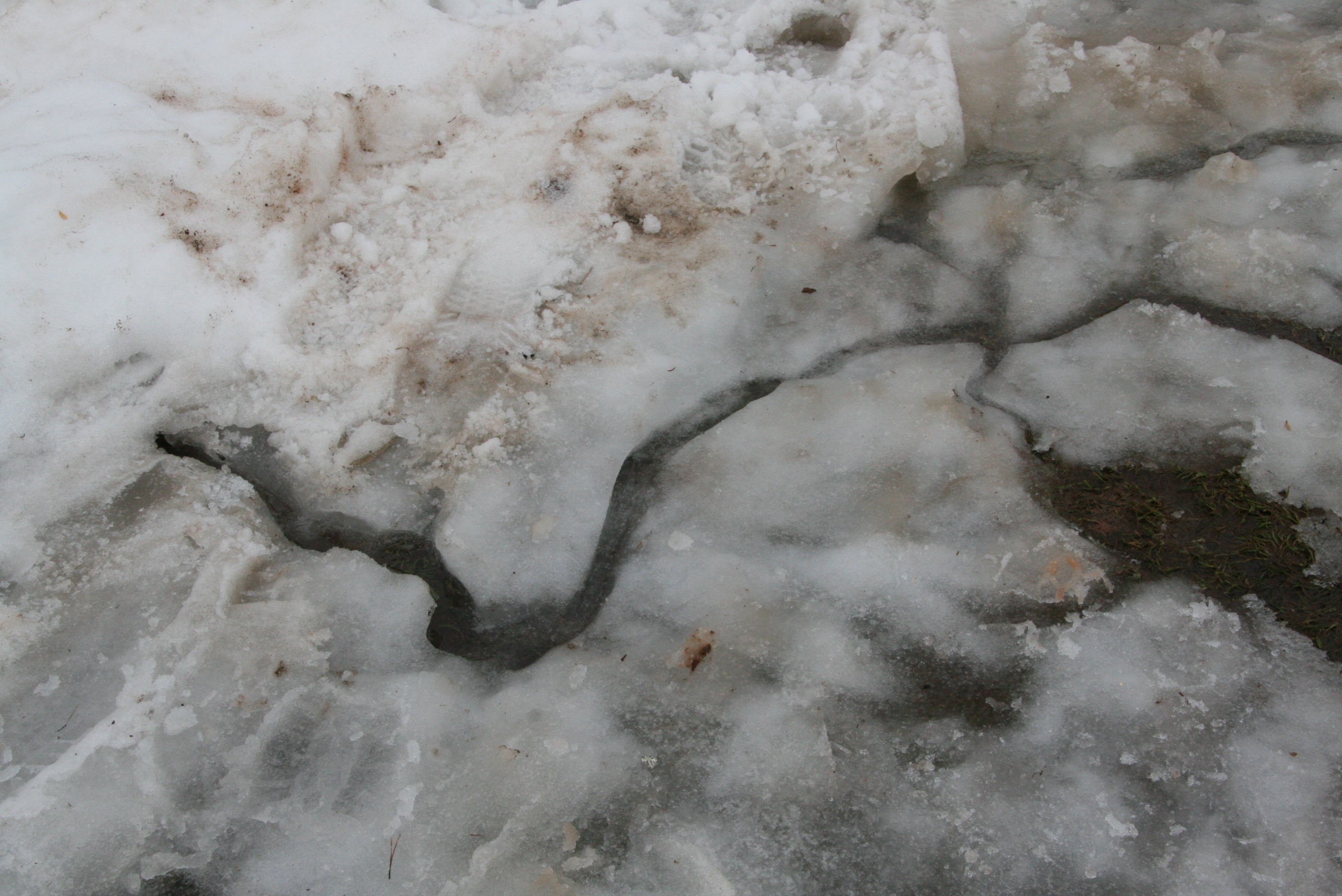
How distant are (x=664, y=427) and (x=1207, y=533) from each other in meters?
1.27

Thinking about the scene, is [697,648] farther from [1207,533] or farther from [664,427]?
[1207,533]

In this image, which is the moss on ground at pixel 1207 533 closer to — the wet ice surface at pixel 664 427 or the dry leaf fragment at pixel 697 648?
the wet ice surface at pixel 664 427

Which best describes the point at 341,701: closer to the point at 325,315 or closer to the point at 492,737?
the point at 492,737

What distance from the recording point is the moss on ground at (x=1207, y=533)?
1.83m

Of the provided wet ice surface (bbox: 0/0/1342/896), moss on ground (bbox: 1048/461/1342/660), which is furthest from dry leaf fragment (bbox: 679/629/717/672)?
moss on ground (bbox: 1048/461/1342/660)

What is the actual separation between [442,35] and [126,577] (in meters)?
1.99

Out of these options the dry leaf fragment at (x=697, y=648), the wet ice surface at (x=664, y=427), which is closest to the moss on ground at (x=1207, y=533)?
the wet ice surface at (x=664, y=427)

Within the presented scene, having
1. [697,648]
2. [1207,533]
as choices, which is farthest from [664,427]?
[1207,533]

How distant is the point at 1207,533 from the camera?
193cm

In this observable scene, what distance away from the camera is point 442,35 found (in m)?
2.91

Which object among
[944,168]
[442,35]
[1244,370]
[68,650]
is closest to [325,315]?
[68,650]

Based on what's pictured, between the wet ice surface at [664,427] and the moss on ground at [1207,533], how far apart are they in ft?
0.17

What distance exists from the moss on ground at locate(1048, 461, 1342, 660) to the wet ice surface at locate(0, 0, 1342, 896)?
0.17 feet

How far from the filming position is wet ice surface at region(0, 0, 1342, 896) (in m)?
1.65
